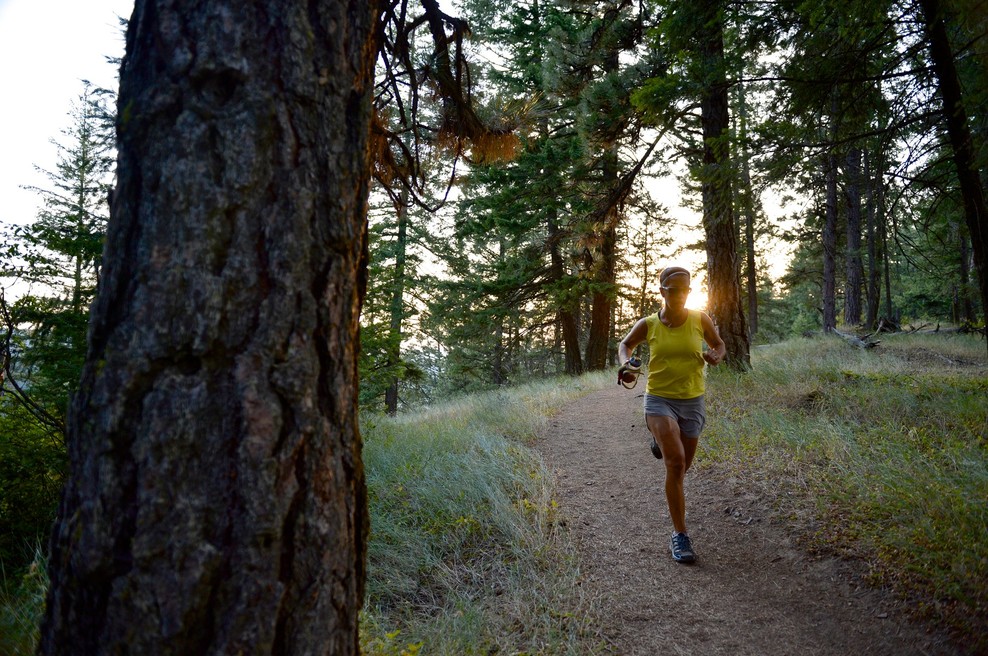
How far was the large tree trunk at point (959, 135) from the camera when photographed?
4941 mm

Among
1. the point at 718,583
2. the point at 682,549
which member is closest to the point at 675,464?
the point at 682,549

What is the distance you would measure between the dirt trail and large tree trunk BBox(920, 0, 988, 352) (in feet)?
11.4

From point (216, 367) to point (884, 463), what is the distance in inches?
200

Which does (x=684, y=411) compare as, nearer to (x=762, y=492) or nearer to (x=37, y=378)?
(x=762, y=492)

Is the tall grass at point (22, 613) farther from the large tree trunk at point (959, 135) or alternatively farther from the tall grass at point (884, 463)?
the large tree trunk at point (959, 135)

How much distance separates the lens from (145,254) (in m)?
1.26

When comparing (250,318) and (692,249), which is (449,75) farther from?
(692,249)

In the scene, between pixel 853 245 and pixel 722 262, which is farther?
pixel 853 245

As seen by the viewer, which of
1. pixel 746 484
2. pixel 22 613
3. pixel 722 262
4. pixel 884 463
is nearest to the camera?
pixel 22 613

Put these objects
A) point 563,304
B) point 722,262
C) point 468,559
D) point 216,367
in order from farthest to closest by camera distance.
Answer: point 563,304, point 722,262, point 468,559, point 216,367

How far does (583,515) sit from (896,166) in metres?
5.83

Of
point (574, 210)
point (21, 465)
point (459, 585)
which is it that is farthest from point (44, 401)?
point (574, 210)

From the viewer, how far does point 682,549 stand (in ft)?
12.9

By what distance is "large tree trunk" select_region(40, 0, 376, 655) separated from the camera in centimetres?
117
